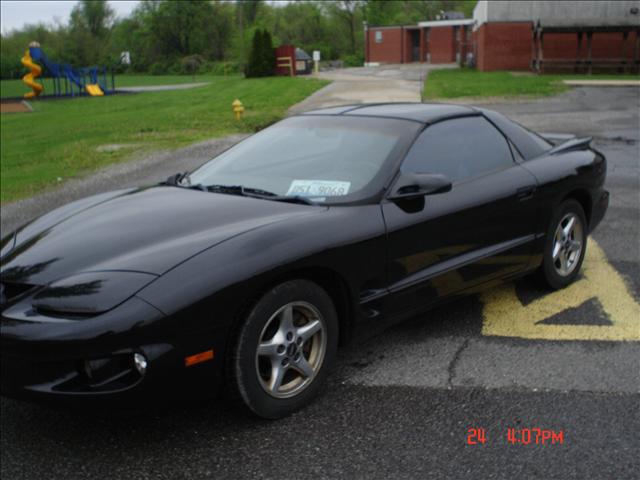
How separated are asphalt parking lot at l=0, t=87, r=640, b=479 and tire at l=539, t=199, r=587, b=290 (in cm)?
23

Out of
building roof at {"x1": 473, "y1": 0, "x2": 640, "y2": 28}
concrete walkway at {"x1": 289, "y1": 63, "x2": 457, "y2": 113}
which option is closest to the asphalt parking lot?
concrete walkway at {"x1": 289, "y1": 63, "x2": 457, "y2": 113}

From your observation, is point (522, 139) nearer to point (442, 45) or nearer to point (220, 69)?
point (442, 45)

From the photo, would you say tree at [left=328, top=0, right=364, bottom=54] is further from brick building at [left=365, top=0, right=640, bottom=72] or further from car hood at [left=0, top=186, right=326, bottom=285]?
car hood at [left=0, top=186, right=326, bottom=285]

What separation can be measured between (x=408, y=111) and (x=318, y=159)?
729mm

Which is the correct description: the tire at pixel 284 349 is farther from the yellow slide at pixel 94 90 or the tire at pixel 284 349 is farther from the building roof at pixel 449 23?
the building roof at pixel 449 23

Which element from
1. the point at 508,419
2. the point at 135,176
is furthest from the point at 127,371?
the point at 135,176

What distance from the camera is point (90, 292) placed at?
2.86 metres

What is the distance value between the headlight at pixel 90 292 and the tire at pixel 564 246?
2873 millimetres

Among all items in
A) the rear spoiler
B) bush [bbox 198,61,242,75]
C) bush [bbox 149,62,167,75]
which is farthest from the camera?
bush [bbox 149,62,167,75]

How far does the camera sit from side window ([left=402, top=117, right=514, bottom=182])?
407 cm

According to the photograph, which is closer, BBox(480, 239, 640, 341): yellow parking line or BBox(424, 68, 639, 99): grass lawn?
BBox(480, 239, 640, 341): yellow parking line

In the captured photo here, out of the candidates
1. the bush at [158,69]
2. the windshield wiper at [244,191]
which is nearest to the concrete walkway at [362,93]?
the windshield wiper at [244,191]

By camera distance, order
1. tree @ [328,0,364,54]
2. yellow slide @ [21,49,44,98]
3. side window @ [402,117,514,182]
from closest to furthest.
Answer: side window @ [402,117,514,182] → yellow slide @ [21,49,44,98] → tree @ [328,0,364,54]

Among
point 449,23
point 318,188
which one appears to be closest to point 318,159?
point 318,188
